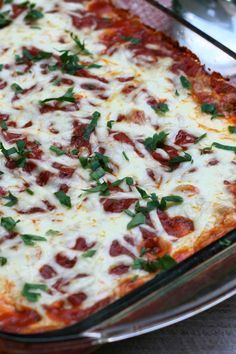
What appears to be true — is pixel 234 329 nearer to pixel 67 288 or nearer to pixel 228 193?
pixel 228 193

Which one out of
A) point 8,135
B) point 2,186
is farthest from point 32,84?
point 2,186

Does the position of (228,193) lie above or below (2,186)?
above

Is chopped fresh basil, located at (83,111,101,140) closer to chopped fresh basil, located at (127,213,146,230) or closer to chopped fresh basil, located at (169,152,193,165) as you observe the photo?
chopped fresh basil, located at (169,152,193,165)

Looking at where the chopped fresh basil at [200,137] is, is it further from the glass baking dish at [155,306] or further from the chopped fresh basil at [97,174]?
the glass baking dish at [155,306]

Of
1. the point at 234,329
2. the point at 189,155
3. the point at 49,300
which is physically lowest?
the point at 234,329

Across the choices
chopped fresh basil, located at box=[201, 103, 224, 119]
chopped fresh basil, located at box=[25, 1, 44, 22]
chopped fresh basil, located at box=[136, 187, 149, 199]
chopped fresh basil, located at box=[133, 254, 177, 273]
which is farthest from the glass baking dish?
chopped fresh basil, located at box=[25, 1, 44, 22]

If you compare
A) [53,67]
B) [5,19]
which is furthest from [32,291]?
[5,19]
